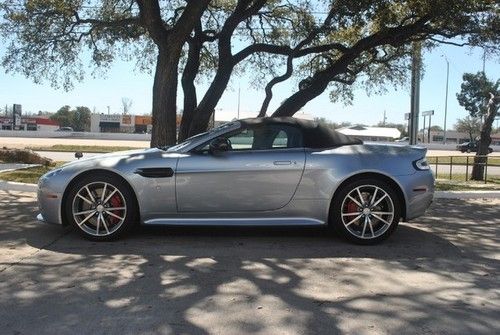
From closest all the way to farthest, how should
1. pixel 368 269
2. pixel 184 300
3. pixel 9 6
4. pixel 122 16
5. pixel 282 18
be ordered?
1. pixel 184 300
2. pixel 368 269
3. pixel 9 6
4. pixel 122 16
5. pixel 282 18

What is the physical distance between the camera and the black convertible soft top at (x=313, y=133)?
6.35 meters

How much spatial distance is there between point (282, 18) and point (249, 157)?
11203mm

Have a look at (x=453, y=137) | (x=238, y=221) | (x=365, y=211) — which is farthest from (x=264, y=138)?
(x=453, y=137)

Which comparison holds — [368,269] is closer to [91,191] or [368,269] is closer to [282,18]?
[91,191]

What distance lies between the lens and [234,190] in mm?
6090

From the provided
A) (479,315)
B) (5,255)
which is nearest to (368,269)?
(479,315)

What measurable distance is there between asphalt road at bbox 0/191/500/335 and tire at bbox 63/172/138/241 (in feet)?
0.64

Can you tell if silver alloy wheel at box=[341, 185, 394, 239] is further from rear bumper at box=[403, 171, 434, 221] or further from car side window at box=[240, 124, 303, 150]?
car side window at box=[240, 124, 303, 150]

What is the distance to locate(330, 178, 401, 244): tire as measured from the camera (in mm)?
6133

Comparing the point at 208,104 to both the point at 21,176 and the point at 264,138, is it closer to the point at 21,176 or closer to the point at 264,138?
the point at 21,176

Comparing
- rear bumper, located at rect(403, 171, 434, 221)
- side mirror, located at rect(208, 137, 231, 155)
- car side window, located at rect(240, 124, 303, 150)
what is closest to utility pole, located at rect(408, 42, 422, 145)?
rear bumper, located at rect(403, 171, 434, 221)

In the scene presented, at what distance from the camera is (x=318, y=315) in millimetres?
3951

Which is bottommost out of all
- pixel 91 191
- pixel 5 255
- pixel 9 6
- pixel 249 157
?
pixel 5 255

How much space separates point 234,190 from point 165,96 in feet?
15.8
